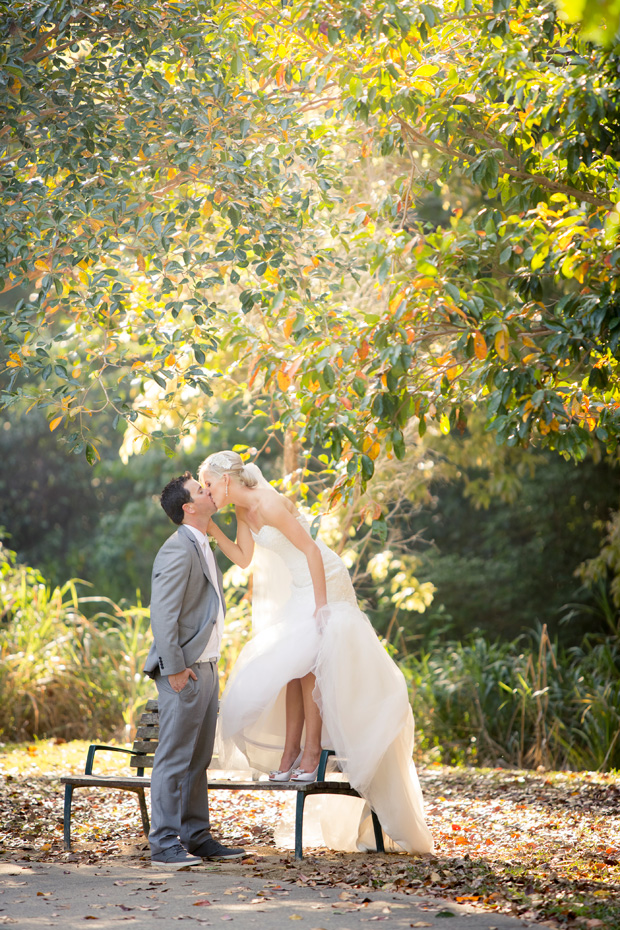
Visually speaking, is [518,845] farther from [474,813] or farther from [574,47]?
[574,47]

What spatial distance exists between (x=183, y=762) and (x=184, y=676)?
1.37 feet

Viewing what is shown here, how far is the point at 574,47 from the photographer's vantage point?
465 centimetres

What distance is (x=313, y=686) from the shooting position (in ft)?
15.7


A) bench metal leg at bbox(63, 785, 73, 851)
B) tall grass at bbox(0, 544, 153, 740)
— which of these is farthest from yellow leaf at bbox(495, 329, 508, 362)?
tall grass at bbox(0, 544, 153, 740)

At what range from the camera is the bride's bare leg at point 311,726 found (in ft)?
15.6

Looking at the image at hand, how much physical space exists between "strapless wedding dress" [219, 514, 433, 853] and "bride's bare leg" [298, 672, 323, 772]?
68 mm

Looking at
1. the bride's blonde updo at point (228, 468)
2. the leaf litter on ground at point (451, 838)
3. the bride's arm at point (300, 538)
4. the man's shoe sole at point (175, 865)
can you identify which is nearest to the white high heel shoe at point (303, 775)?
the leaf litter on ground at point (451, 838)

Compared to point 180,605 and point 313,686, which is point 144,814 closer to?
point 313,686

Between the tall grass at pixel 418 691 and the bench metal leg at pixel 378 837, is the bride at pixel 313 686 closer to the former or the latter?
the bench metal leg at pixel 378 837

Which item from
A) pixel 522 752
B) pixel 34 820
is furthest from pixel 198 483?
pixel 522 752

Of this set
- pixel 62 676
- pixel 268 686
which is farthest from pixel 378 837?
pixel 62 676

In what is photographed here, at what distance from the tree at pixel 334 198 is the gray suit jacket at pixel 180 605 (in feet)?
2.62

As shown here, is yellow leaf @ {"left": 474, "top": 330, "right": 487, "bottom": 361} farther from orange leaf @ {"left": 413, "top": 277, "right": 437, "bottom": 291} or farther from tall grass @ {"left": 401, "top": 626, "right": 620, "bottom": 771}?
tall grass @ {"left": 401, "top": 626, "right": 620, "bottom": 771}

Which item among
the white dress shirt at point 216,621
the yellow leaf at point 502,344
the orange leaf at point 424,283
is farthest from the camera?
the white dress shirt at point 216,621
